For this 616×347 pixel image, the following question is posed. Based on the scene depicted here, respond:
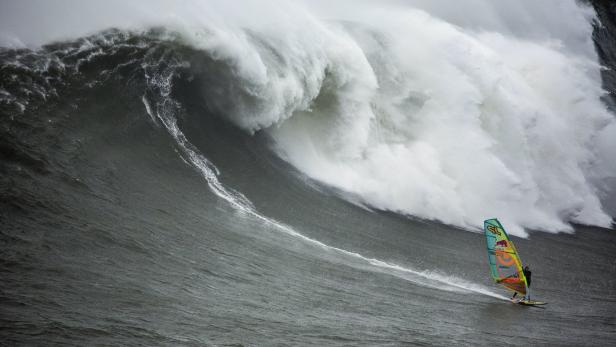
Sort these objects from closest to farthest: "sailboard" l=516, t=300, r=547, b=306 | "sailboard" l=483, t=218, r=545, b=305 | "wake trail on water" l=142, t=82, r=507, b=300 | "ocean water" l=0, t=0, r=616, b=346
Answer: "ocean water" l=0, t=0, r=616, b=346, "wake trail on water" l=142, t=82, r=507, b=300, "sailboard" l=516, t=300, r=547, b=306, "sailboard" l=483, t=218, r=545, b=305

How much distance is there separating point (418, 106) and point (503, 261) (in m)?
10.9

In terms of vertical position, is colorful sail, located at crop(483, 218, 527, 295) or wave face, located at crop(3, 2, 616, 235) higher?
wave face, located at crop(3, 2, 616, 235)

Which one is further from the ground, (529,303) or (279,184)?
(279,184)

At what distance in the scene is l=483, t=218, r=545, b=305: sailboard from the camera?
545 inches

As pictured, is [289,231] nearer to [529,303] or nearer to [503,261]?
[503,261]

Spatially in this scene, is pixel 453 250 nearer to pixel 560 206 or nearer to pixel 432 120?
pixel 432 120

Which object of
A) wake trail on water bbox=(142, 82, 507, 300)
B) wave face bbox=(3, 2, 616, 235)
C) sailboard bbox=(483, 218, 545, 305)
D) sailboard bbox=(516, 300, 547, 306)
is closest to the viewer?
wake trail on water bbox=(142, 82, 507, 300)

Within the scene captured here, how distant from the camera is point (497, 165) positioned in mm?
23969

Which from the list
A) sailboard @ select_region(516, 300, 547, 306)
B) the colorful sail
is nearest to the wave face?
the colorful sail

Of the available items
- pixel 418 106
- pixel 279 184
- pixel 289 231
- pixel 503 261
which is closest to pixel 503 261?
pixel 503 261

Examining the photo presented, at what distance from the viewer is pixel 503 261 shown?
1442 cm

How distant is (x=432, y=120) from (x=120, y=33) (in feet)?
42.5

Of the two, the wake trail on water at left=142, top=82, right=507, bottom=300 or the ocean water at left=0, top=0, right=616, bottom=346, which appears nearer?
the ocean water at left=0, top=0, right=616, bottom=346

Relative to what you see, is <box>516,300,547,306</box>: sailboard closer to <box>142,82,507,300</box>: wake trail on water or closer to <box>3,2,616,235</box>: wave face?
<box>142,82,507,300</box>: wake trail on water
